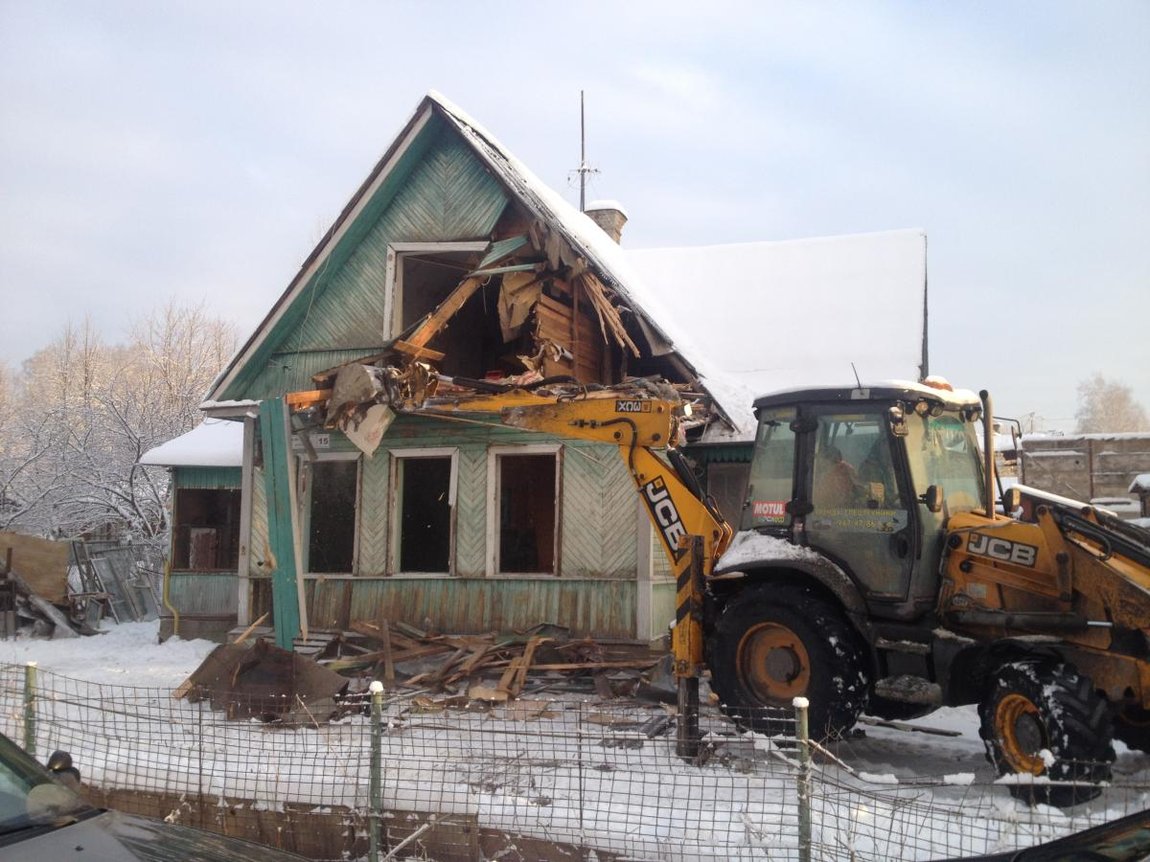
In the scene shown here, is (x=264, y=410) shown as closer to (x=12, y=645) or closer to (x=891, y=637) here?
(x=12, y=645)

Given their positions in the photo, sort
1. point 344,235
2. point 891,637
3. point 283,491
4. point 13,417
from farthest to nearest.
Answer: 1. point 13,417
2. point 344,235
3. point 283,491
4. point 891,637

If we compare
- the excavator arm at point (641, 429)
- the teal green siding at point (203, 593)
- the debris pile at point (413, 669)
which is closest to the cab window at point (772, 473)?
the excavator arm at point (641, 429)

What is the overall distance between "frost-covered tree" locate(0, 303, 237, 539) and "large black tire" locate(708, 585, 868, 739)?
16.4 meters

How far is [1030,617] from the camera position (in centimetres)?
659

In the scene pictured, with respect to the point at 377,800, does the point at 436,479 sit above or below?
above

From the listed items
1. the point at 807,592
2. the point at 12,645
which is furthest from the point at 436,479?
the point at 12,645

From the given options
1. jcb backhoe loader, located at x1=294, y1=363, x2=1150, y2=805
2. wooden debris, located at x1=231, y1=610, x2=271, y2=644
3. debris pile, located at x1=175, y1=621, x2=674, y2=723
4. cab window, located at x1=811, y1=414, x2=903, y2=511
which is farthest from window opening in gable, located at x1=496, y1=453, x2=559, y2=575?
cab window, located at x1=811, y1=414, x2=903, y2=511

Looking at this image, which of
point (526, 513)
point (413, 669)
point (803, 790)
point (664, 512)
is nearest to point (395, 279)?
point (526, 513)

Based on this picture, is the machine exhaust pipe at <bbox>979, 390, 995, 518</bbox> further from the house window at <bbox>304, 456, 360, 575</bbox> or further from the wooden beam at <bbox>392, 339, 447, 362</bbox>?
the house window at <bbox>304, 456, 360, 575</bbox>

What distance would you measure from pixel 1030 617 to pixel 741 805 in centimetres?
238

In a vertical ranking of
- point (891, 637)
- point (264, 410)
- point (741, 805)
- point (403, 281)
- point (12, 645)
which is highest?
point (403, 281)

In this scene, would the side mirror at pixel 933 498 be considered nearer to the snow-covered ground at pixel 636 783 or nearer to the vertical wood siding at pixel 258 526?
the snow-covered ground at pixel 636 783

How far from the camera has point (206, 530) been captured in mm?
17297

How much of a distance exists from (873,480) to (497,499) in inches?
249
